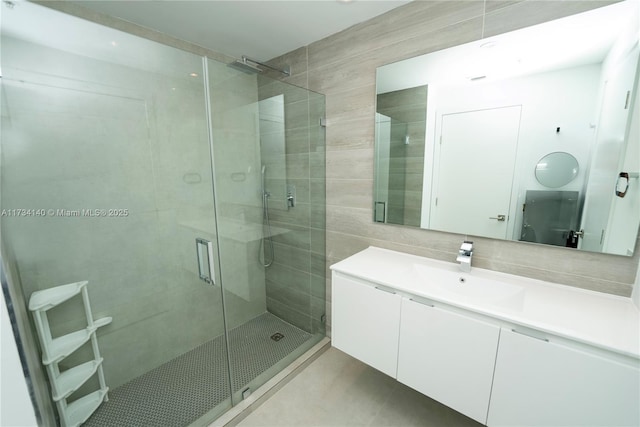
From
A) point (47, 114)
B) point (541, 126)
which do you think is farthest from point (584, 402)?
point (47, 114)

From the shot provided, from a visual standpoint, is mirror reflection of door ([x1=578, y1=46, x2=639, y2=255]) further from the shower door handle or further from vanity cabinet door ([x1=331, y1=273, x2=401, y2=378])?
the shower door handle

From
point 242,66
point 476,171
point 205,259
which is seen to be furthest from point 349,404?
point 242,66

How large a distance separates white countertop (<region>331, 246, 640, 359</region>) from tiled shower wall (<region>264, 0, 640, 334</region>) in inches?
3.1

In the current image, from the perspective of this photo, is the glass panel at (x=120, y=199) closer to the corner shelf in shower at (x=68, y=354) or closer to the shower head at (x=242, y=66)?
the corner shelf in shower at (x=68, y=354)

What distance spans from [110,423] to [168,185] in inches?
60.4

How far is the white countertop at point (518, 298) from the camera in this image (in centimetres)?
99

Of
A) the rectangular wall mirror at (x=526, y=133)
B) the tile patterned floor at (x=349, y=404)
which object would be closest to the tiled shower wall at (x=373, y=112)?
the rectangular wall mirror at (x=526, y=133)

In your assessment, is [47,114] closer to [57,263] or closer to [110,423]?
[57,263]

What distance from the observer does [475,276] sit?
4.90 feet

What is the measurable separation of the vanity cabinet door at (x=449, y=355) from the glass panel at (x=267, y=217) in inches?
43.2

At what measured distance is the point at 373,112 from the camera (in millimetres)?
1868

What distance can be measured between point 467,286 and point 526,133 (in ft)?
2.89

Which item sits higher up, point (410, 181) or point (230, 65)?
point (230, 65)

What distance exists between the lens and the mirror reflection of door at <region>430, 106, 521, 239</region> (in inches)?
57.0
